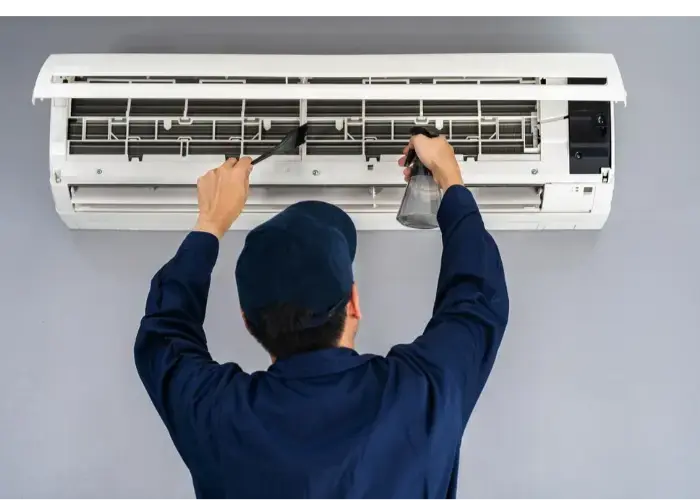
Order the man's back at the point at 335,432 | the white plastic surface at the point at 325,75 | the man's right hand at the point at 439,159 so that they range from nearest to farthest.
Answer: the man's back at the point at 335,432
the man's right hand at the point at 439,159
the white plastic surface at the point at 325,75

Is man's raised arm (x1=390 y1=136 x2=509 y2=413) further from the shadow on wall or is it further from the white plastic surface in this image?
the shadow on wall

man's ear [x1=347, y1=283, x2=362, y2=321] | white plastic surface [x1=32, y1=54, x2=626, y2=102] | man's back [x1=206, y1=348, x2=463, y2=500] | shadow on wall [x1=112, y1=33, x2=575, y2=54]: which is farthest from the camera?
shadow on wall [x1=112, y1=33, x2=575, y2=54]

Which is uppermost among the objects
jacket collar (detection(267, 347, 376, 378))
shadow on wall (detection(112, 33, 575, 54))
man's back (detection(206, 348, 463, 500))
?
shadow on wall (detection(112, 33, 575, 54))

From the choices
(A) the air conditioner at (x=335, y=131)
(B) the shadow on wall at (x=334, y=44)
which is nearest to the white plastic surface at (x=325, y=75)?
(A) the air conditioner at (x=335, y=131)

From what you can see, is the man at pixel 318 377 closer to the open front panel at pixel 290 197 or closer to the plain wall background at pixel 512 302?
the open front panel at pixel 290 197

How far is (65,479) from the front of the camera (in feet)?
4.85

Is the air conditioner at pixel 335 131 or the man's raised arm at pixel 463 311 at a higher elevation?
the air conditioner at pixel 335 131

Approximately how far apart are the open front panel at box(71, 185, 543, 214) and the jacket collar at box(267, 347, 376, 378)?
0.55m

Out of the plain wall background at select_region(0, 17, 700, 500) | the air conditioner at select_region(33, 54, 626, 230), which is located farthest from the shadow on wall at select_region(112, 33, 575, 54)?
the air conditioner at select_region(33, 54, 626, 230)

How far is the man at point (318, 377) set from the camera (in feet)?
2.72

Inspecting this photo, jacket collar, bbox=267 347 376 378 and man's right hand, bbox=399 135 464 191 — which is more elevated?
man's right hand, bbox=399 135 464 191

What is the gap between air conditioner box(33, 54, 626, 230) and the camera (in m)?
1.30

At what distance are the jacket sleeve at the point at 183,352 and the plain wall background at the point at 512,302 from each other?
0.49m

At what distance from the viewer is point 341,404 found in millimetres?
844
